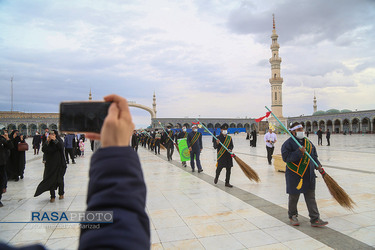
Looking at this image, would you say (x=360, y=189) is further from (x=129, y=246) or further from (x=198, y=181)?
(x=129, y=246)

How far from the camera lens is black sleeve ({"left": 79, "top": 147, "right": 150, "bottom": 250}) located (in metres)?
0.70

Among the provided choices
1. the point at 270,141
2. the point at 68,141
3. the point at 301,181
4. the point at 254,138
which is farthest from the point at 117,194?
the point at 254,138

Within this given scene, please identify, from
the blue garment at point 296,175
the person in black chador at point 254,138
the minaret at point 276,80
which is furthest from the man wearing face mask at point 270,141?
the minaret at point 276,80

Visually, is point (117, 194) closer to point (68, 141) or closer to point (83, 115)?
point (83, 115)

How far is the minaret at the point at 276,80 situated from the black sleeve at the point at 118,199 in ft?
199

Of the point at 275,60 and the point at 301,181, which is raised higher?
the point at 275,60

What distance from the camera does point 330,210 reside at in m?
4.59

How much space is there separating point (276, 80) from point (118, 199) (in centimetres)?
6308

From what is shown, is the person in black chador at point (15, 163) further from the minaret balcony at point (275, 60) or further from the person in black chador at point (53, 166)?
the minaret balcony at point (275, 60)

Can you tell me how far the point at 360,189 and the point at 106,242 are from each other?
681 cm

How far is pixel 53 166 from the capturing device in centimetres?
556

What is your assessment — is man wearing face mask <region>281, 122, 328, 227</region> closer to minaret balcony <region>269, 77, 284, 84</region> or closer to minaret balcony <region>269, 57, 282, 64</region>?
minaret balcony <region>269, 57, 282, 64</region>

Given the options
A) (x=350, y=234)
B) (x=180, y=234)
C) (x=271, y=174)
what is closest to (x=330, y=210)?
(x=350, y=234)

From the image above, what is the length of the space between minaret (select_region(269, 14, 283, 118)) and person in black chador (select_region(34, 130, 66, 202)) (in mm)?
57003
